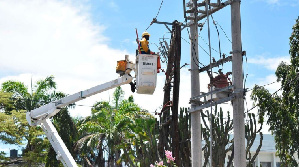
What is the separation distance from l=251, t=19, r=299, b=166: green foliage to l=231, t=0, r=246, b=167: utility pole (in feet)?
27.6

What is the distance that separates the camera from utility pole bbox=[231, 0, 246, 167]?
11039 millimetres

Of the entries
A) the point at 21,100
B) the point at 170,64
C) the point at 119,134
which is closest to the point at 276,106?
the point at 170,64

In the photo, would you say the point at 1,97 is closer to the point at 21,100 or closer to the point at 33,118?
the point at 21,100

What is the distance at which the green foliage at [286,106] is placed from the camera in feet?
64.4

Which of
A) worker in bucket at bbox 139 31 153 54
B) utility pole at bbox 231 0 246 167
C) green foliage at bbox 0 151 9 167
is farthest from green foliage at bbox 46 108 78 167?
utility pole at bbox 231 0 246 167

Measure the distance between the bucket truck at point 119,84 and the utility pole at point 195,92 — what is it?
4.68 feet

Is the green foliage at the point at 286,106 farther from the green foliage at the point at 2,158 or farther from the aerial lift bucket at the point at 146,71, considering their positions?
the green foliage at the point at 2,158

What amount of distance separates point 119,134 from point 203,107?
20.7 m

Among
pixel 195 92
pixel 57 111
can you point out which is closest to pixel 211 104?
pixel 195 92

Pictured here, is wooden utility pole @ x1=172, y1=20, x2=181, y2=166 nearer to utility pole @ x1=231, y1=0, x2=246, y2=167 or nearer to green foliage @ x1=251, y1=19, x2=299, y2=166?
utility pole @ x1=231, y1=0, x2=246, y2=167

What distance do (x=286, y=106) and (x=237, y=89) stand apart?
31.5 feet

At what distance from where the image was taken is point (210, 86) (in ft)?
40.3

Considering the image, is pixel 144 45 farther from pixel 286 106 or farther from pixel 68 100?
pixel 286 106

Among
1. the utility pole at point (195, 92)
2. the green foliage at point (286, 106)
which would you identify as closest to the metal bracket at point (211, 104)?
the utility pole at point (195, 92)
